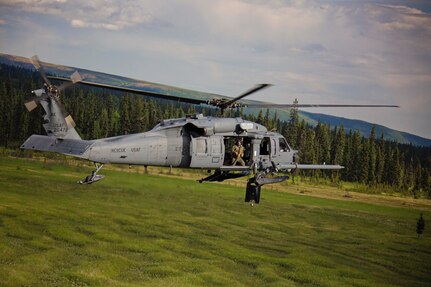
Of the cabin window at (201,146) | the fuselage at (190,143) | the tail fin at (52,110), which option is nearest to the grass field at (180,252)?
the fuselage at (190,143)

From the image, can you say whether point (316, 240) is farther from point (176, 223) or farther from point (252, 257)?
point (176, 223)

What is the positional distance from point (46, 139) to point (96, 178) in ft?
12.8

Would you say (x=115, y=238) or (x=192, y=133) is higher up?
(x=192, y=133)

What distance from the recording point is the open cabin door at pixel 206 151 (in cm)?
3300

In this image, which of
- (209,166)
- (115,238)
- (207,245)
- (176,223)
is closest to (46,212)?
(115,238)

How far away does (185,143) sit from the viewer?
1297 inches

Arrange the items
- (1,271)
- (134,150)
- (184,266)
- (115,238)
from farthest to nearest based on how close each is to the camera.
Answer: (115,238)
(184,266)
(1,271)
(134,150)

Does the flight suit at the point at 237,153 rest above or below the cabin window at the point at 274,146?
below

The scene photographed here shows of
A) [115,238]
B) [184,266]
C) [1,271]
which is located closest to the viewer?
[1,271]

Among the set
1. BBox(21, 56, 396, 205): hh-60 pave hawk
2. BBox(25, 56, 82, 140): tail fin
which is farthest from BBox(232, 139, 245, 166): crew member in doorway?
BBox(25, 56, 82, 140): tail fin

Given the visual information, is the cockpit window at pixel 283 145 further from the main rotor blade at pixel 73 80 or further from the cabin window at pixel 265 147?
the main rotor blade at pixel 73 80

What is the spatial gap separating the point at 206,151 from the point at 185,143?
1.47m

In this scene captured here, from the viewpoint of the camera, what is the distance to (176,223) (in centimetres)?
19362

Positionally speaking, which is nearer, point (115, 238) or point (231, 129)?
point (231, 129)
